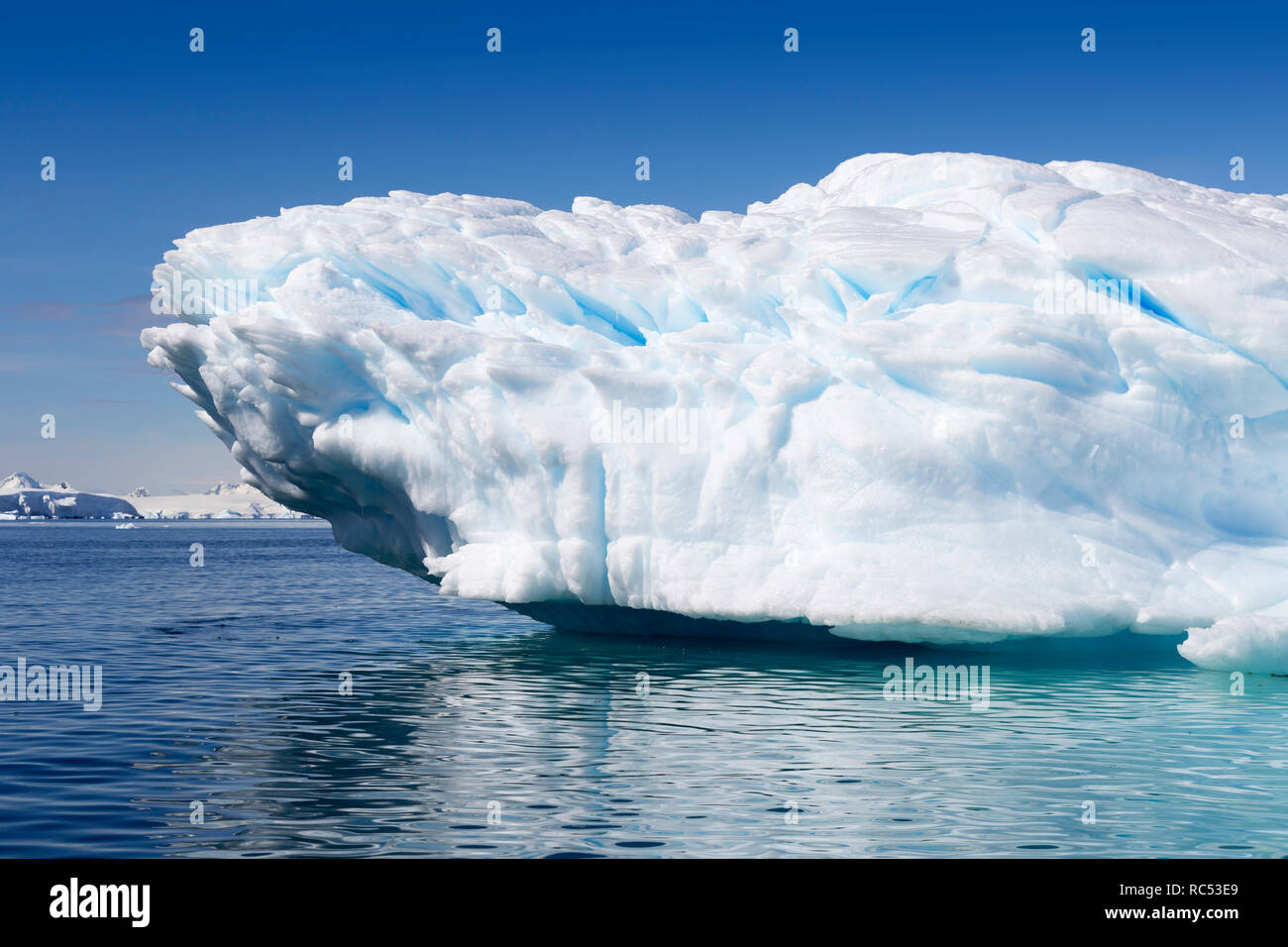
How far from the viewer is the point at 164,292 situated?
61.9ft

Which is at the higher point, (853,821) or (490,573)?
(490,573)

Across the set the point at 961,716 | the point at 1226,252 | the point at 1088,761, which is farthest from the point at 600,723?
the point at 1226,252

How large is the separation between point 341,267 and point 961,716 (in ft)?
36.0

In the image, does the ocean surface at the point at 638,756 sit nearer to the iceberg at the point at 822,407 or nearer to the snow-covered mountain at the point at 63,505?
the iceberg at the point at 822,407

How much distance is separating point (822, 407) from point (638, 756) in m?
6.17

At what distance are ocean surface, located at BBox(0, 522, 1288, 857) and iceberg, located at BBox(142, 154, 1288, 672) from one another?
39.9 inches

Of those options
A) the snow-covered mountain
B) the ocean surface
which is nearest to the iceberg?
the ocean surface

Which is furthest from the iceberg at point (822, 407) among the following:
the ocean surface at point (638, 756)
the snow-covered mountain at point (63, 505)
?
the snow-covered mountain at point (63, 505)

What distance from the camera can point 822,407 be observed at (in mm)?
15586

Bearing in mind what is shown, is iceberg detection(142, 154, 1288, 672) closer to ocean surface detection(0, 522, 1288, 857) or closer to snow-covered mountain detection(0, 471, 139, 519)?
ocean surface detection(0, 522, 1288, 857)

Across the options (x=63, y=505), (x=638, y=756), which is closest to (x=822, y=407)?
(x=638, y=756)

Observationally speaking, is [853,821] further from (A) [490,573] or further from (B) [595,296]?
(B) [595,296]

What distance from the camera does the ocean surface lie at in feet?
27.2

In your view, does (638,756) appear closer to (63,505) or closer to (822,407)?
(822,407)
